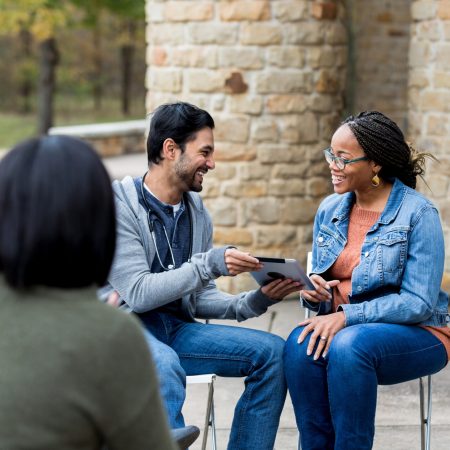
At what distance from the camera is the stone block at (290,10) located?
7602 millimetres

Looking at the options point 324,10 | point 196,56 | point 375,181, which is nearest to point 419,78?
point 324,10

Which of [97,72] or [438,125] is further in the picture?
[97,72]

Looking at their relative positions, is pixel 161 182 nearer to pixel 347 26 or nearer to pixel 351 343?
pixel 351 343

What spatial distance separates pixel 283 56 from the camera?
7.66 metres

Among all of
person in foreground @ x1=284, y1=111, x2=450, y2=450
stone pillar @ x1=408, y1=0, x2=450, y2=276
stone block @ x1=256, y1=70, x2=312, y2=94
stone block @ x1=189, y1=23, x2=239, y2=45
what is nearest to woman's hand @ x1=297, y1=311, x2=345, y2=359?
person in foreground @ x1=284, y1=111, x2=450, y2=450

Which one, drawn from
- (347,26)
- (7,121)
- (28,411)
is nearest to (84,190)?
(28,411)

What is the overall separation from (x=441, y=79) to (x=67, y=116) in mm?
22469

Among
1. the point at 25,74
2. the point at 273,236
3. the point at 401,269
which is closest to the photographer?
the point at 401,269

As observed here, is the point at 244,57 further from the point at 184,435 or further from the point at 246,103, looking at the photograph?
the point at 184,435

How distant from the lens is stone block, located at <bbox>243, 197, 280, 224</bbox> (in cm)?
778

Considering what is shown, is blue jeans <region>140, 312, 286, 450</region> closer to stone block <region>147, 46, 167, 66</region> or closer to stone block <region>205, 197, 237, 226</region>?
stone block <region>205, 197, 237, 226</region>

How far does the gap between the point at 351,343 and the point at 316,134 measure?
4324 mm

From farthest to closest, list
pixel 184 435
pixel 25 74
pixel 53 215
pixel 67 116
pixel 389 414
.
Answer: pixel 67 116
pixel 25 74
pixel 389 414
pixel 184 435
pixel 53 215

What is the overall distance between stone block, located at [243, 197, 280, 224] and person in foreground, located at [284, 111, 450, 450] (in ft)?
12.1
